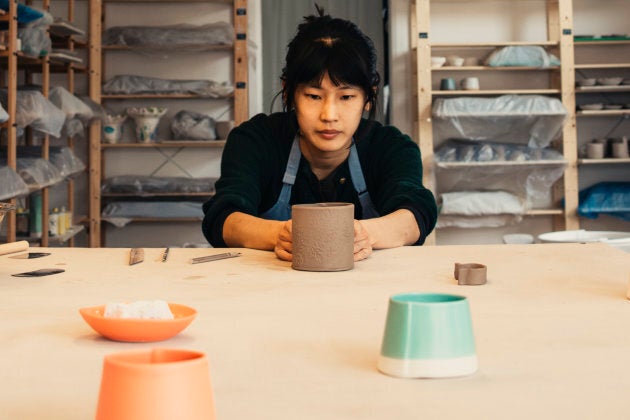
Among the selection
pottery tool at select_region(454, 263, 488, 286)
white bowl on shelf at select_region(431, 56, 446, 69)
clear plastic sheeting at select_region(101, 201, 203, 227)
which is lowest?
pottery tool at select_region(454, 263, 488, 286)

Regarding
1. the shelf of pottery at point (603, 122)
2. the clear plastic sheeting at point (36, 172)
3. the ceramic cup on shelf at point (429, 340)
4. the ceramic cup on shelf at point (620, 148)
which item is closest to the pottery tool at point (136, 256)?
the ceramic cup on shelf at point (429, 340)

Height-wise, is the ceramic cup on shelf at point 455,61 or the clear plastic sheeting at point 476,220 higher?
the ceramic cup on shelf at point 455,61

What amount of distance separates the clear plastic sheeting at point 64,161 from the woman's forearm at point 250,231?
3012 mm

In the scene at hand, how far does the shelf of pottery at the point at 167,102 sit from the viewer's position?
533 cm

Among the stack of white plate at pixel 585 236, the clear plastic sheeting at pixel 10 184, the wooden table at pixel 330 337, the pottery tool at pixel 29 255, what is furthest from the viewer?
the clear plastic sheeting at pixel 10 184

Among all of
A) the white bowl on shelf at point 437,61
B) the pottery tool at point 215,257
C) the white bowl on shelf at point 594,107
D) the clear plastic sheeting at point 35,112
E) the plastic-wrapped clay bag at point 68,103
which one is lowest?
the pottery tool at point 215,257

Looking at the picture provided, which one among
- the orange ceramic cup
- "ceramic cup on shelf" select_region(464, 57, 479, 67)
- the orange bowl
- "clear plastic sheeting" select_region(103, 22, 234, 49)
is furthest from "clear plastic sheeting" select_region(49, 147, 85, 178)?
the orange ceramic cup

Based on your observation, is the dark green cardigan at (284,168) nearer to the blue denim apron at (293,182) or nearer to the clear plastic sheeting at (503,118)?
the blue denim apron at (293,182)

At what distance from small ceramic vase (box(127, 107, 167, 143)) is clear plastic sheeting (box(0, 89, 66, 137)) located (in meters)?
1.01

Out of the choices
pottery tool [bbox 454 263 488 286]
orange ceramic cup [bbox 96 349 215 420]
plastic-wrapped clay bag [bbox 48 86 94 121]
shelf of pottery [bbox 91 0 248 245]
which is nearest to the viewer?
orange ceramic cup [bbox 96 349 215 420]

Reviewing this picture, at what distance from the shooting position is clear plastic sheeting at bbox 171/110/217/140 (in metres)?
5.32

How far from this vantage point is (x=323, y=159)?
2219 millimetres

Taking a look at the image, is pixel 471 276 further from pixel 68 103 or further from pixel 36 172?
pixel 68 103

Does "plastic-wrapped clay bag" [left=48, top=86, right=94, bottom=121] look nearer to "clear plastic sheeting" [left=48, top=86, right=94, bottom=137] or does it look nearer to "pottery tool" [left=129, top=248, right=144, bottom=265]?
"clear plastic sheeting" [left=48, top=86, right=94, bottom=137]
